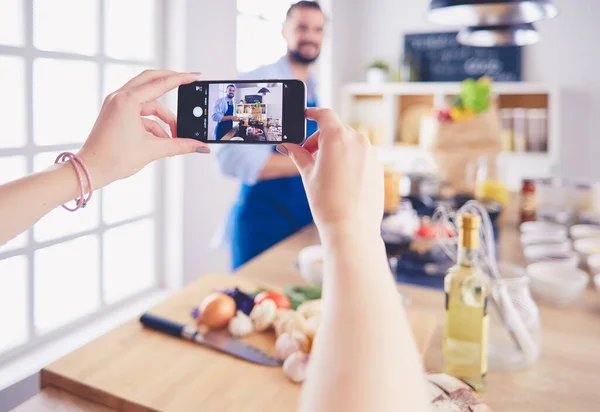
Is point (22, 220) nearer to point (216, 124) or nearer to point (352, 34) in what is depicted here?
point (216, 124)

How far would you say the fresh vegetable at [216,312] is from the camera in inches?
34.6

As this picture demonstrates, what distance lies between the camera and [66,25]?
1.80 m

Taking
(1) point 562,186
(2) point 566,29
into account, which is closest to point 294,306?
(1) point 562,186

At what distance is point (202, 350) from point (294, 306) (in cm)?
20

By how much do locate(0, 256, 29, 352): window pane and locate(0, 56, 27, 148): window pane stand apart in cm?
37

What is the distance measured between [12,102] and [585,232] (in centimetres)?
175

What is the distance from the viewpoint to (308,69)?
7.23 ft

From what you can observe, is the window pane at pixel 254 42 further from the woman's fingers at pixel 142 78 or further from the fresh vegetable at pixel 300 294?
the woman's fingers at pixel 142 78

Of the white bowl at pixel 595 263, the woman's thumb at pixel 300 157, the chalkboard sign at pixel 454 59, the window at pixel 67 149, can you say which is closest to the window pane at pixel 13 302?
the window at pixel 67 149

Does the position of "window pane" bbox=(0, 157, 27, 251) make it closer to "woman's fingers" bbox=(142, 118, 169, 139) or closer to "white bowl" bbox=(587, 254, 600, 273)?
"woman's fingers" bbox=(142, 118, 169, 139)

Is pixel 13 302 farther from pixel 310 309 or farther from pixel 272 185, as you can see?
pixel 310 309

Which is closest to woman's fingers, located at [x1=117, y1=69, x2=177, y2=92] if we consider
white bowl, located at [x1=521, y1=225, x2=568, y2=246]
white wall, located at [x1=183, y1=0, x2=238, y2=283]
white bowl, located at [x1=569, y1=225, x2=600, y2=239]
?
white bowl, located at [x1=521, y1=225, x2=568, y2=246]

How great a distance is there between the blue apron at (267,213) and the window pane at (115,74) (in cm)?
63

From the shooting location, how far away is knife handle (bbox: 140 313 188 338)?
0.86 metres
